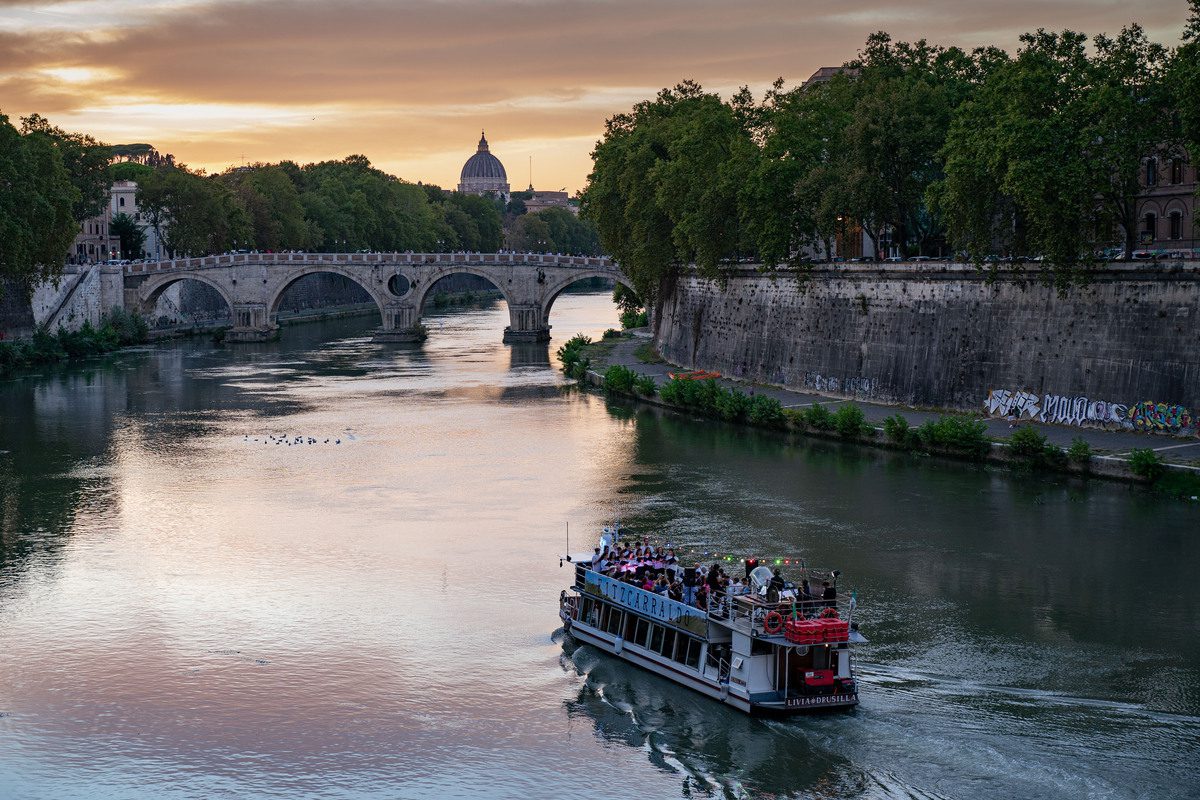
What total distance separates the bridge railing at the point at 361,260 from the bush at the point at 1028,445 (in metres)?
53.9

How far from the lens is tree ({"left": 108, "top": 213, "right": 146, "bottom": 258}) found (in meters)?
113

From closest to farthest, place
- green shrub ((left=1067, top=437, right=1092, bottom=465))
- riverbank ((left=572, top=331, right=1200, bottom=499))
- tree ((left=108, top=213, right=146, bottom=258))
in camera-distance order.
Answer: riverbank ((left=572, top=331, right=1200, bottom=499)), green shrub ((left=1067, top=437, right=1092, bottom=465)), tree ((left=108, top=213, right=146, bottom=258))

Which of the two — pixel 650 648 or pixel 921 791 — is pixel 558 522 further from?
pixel 921 791

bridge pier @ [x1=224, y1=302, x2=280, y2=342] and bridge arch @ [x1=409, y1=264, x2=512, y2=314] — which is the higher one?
bridge arch @ [x1=409, y1=264, x2=512, y2=314]

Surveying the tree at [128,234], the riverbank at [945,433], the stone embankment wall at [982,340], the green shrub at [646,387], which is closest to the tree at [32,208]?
the riverbank at [945,433]

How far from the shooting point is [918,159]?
5294 cm

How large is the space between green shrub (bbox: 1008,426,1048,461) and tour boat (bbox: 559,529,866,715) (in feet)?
56.4

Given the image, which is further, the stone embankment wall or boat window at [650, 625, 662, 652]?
the stone embankment wall

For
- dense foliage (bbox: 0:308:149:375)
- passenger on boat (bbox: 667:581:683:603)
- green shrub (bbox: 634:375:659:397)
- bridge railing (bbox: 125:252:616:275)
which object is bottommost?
passenger on boat (bbox: 667:581:683:603)

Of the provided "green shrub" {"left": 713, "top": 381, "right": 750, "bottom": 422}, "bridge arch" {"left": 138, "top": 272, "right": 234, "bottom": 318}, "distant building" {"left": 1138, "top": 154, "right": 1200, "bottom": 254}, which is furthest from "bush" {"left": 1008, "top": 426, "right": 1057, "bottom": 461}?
"bridge arch" {"left": 138, "top": 272, "right": 234, "bottom": 318}

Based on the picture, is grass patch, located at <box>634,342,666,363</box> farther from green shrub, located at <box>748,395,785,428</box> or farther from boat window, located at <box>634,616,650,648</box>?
boat window, located at <box>634,616,650,648</box>

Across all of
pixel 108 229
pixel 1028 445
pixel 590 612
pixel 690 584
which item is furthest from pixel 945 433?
pixel 108 229

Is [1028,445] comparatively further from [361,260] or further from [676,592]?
[361,260]

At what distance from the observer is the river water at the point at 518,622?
866 inches
